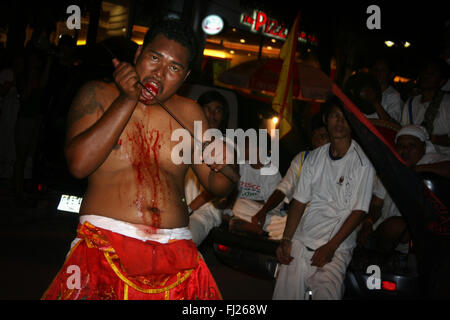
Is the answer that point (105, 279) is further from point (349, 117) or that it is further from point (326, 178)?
point (326, 178)

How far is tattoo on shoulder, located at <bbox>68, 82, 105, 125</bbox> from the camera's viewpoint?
2180mm

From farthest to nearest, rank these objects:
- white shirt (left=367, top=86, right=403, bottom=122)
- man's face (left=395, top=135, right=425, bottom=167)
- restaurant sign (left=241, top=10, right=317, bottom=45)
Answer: restaurant sign (left=241, top=10, right=317, bottom=45) < white shirt (left=367, top=86, right=403, bottom=122) < man's face (left=395, top=135, right=425, bottom=167)

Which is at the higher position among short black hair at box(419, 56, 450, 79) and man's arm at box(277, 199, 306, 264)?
short black hair at box(419, 56, 450, 79)

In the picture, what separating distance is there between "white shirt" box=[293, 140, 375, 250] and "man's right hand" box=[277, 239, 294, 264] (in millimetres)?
107

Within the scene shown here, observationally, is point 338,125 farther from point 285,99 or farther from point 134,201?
point 134,201

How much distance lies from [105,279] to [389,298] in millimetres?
2681

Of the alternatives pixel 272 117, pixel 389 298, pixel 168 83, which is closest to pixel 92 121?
pixel 168 83

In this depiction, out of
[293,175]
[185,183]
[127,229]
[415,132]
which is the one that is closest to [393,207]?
[415,132]

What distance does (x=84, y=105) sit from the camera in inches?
86.4

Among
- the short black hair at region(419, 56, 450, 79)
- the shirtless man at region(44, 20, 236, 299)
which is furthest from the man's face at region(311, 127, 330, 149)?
the shirtless man at region(44, 20, 236, 299)

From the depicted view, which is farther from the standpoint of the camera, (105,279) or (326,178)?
(326,178)

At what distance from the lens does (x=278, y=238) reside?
4883mm

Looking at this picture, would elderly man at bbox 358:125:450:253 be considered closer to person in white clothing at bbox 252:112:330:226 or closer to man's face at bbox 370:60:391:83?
person in white clothing at bbox 252:112:330:226

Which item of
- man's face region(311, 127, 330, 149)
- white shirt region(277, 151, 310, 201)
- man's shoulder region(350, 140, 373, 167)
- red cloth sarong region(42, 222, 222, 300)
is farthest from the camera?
man's face region(311, 127, 330, 149)
